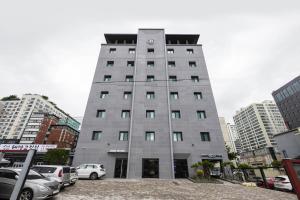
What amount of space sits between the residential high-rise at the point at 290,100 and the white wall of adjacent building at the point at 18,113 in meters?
128

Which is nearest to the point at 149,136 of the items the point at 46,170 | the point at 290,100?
the point at 46,170

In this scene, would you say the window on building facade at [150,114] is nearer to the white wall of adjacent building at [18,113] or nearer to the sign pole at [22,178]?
the sign pole at [22,178]

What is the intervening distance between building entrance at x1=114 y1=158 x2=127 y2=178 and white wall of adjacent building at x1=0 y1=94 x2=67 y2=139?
307 feet

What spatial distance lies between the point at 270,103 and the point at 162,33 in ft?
448

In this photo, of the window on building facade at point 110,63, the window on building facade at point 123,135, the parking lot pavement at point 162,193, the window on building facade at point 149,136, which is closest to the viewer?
the parking lot pavement at point 162,193

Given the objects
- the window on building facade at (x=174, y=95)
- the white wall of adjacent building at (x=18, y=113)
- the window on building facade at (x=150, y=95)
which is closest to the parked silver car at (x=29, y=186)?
the window on building facade at (x=150, y=95)

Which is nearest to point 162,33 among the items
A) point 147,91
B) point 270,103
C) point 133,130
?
point 147,91

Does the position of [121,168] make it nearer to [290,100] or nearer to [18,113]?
[290,100]

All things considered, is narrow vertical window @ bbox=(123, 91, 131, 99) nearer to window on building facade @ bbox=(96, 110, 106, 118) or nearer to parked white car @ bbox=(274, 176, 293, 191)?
window on building facade @ bbox=(96, 110, 106, 118)

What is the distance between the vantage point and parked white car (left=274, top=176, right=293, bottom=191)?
39.4ft

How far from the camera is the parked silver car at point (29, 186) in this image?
22.5ft

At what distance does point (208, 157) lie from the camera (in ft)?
66.0

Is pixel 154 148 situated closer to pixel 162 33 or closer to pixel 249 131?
pixel 162 33

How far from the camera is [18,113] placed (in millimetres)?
92562
